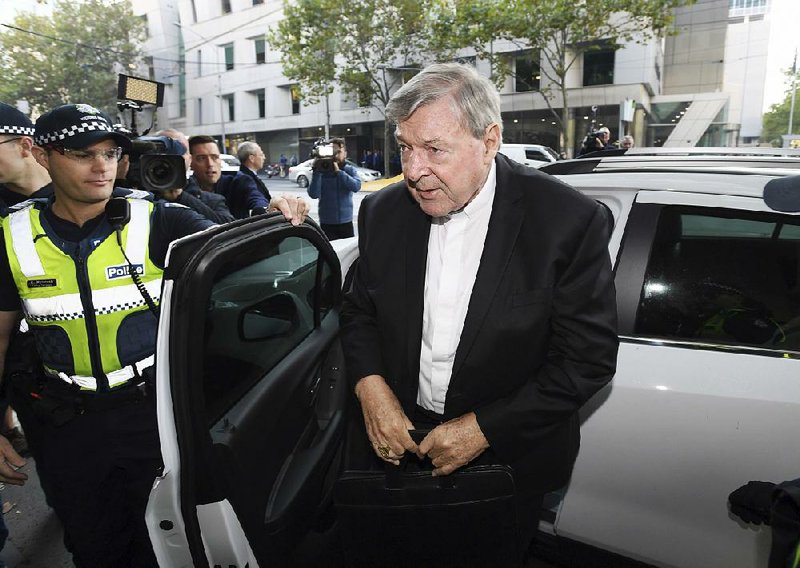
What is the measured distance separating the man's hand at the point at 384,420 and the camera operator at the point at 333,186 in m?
4.69

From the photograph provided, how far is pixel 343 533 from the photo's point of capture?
1497mm

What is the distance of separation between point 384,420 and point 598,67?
1081 inches

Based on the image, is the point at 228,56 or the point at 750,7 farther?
the point at 750,7

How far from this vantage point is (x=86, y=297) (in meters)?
1.57

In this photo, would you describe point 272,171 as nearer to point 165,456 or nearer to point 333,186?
point 333,186

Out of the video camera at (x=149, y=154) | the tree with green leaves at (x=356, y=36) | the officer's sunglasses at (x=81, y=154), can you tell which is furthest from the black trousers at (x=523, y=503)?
the tree with green leaves at (x=356, y=36)

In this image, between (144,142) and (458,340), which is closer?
(458,340)

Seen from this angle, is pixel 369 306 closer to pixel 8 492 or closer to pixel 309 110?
pixel 8 492

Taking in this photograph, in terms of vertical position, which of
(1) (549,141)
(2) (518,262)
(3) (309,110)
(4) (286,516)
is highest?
(3) (309,110)

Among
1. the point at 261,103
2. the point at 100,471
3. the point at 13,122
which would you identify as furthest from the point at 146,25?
the point at 100,471

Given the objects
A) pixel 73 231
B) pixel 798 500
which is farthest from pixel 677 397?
pixel 73 231

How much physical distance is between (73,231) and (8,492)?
Result: 217 cm

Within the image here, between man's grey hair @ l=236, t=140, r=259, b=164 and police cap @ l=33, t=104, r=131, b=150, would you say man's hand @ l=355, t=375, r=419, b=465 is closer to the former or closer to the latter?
police cap @ l=33, t=104, r=131, b=150

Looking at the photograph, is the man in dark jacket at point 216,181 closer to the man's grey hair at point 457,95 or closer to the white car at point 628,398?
the white car at point 628,398
